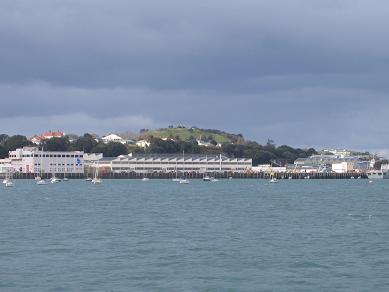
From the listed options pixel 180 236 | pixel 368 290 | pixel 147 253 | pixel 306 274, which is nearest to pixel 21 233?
pixel 180 236

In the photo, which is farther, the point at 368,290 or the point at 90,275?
the point at 90,275

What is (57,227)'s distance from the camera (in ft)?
156

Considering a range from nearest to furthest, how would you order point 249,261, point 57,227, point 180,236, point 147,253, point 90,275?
point 90,275 < point 249,261 < point 147,253 < point 180,236 < point 57,227

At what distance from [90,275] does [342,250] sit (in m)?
11.7

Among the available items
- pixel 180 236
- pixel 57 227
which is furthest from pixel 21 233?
pixel 180 236

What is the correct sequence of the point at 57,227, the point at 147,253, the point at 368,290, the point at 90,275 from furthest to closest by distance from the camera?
the point at 57,227 < the point at 147,253 < the point at 90,275 < the point at 368,290

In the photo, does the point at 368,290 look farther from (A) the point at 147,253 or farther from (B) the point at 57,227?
(B) the point at 57,227

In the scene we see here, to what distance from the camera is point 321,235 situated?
4369cm

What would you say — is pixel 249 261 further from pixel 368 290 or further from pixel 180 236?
pixel 180 236

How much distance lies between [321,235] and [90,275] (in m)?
16.7

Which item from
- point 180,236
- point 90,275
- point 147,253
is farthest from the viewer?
point 180,236

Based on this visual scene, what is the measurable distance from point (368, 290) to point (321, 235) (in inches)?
636

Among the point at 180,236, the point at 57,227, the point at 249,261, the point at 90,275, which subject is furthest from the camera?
the point at 57,227

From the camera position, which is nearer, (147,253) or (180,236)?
(147,253)
